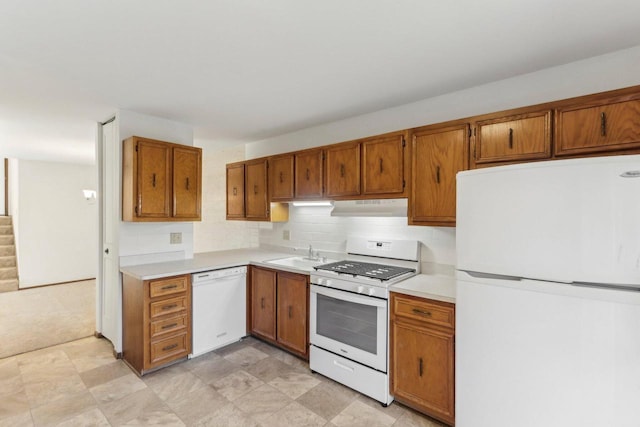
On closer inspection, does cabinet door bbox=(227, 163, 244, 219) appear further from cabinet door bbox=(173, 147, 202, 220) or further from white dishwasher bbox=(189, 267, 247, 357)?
white dishwasher bbox=(189, 267, 247, 357)

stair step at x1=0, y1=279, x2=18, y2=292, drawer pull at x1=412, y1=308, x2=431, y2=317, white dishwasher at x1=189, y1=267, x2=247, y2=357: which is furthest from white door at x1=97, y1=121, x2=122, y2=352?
stair step at x1=0, y1=279, x2=18, y2=292

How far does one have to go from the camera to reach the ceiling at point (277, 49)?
5.22 ft

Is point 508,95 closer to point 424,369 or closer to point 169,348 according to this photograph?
point 424,369

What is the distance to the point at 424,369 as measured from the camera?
219 centimetres

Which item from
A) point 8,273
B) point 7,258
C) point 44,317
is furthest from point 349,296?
point 7,258

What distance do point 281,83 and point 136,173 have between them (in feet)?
5.37

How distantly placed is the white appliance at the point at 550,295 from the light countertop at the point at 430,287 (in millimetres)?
244

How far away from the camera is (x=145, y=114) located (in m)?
3.24

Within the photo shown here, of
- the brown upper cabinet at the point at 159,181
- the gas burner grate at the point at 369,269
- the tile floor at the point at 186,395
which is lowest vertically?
the tile floor at the point at 186,395

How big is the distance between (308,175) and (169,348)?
2.16 metres

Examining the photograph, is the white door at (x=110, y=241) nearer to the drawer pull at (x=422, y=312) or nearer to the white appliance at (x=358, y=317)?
the white appliance at (x=358, y=317)

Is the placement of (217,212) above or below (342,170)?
below

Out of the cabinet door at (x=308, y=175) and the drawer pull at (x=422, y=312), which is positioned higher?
the cabinet door at (x=308, y=175)

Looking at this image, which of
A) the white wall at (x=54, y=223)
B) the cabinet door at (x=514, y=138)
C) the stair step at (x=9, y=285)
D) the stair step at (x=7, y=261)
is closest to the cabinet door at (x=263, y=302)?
the cabinet door at (x=514, y=138)
